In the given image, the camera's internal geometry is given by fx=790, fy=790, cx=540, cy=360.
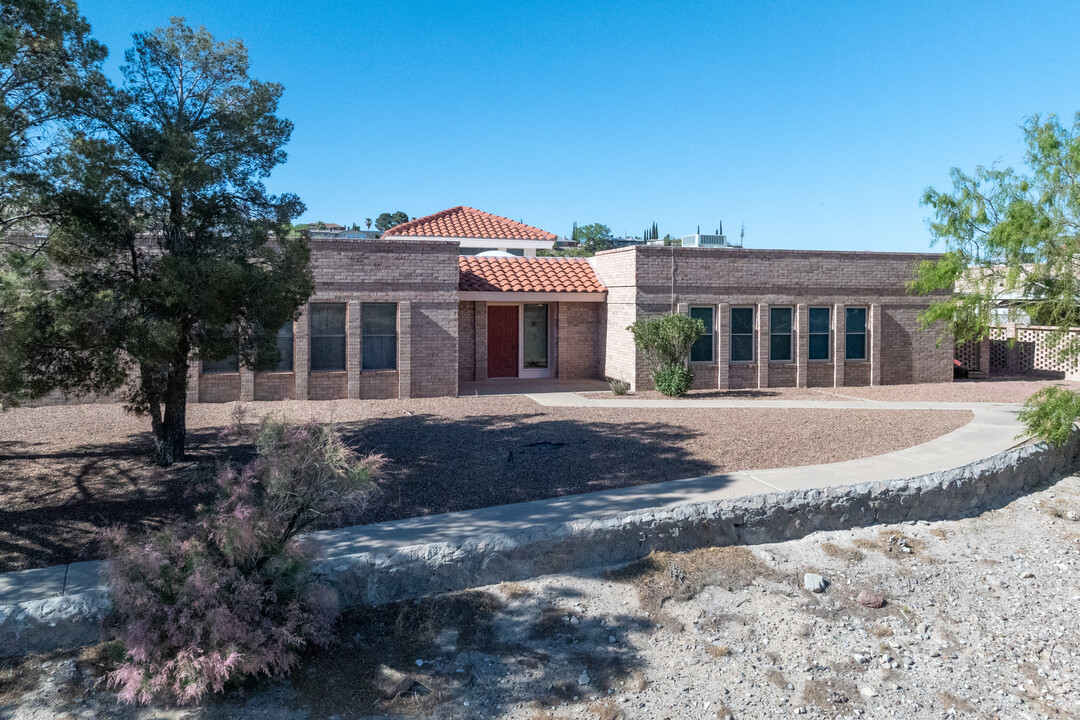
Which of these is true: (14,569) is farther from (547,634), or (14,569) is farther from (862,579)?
(862,579)

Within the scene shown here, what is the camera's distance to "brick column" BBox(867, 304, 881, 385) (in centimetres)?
1978

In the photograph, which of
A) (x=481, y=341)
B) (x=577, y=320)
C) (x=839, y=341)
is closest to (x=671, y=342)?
(x=577, y=320)

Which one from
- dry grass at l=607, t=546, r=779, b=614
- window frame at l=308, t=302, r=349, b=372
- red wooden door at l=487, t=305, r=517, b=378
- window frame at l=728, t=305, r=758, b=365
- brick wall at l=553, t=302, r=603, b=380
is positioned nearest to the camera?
dry grass at l=607, t=546, r=779, b=614

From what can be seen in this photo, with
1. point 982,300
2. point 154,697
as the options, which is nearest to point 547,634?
point 154,697

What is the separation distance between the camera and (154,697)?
15.9ft

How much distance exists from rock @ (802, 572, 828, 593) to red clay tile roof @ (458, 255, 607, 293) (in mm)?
12162

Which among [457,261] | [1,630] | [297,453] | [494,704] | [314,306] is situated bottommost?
[494,704]

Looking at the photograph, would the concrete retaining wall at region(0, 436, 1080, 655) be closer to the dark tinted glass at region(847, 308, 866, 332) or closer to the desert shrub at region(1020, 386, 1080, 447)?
the desert shrub at region(1020, 386, 1080, 447)

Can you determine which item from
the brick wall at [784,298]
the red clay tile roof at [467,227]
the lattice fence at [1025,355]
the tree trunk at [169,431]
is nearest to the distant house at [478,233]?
the red clay tile roof at [467,227]

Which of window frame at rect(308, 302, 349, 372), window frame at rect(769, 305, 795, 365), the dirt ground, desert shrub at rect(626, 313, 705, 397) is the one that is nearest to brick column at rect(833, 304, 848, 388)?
window frame at rect(769, 305, 795, 365)

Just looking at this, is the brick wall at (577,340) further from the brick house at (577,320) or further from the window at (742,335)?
the window at (742,335)

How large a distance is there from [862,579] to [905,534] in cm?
150

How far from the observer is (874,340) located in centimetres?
1980

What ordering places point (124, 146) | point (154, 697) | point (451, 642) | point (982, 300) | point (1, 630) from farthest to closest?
point (982, 300), point (124, 146), point (451, 642), point (1, 630), point (154, 697)
